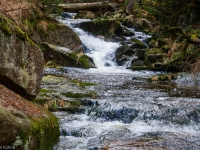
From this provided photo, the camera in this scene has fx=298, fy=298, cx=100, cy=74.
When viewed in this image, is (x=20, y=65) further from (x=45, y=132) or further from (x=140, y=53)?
(x=140, y=53)

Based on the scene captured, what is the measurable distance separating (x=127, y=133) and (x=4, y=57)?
2548 mm

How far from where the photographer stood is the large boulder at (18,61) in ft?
14.0

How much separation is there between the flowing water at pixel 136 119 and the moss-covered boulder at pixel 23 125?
18.0 inches

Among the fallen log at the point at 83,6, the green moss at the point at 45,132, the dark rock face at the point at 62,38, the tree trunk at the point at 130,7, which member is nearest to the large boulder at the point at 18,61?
the green moss at the point at 45,132

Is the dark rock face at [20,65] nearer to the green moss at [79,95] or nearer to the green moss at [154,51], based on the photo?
the green moss at [79,95]

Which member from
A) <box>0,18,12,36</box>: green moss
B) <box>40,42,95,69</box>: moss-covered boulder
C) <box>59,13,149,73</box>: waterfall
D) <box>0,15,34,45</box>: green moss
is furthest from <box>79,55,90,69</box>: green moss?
<box>0,18,12,36</box>: green moss

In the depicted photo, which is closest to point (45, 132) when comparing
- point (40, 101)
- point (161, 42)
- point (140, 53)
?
point (40, 101)

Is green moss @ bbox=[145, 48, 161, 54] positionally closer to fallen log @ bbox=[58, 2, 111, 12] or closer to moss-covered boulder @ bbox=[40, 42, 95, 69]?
moss-covered boulder @ bbox=[40, 42, 95, 69]

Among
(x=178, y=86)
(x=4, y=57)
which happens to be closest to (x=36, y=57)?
(x=4, y=57)

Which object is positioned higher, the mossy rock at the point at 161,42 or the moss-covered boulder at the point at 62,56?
the mossy rock at the point at 161,42

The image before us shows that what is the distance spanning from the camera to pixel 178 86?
973cm

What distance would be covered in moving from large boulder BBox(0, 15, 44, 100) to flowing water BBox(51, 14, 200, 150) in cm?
104

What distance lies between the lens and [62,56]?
505 inches

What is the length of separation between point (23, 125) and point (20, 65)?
1262mm
